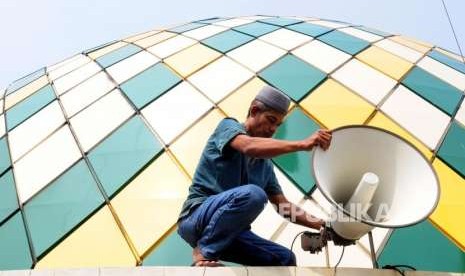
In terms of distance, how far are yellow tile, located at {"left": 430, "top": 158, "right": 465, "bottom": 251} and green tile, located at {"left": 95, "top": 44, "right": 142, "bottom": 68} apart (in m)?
4.28

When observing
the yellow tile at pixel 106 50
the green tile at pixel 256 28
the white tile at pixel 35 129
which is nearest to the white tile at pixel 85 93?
the white tile at pixel 35 129

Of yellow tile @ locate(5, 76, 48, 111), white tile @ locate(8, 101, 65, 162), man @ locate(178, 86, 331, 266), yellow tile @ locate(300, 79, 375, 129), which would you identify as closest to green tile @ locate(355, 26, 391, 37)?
yellow tile @ locate(300, 79, 375, 129)

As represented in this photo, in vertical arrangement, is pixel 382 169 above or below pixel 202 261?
above

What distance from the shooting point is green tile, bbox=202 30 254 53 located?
6.73 metres

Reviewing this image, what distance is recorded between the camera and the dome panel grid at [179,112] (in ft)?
13.8

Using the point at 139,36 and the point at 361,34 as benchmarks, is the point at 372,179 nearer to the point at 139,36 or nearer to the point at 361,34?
the point at 361,34

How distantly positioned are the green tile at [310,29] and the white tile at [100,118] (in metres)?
2.78

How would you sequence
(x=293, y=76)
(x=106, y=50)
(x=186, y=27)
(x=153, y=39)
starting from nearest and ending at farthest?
(x=293, y=76) < (x=153, y=39) < (x=106, y=50) < (x=186, y=27)

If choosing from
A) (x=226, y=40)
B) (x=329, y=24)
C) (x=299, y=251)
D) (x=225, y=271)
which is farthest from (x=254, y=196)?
(x=329, y=24)

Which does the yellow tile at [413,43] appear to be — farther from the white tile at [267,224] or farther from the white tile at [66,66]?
the white tile at [66,66]

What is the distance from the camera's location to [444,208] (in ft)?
14.3

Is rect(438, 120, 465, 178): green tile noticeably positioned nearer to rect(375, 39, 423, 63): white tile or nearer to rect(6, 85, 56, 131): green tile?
rect(375, 39, 423, 63): white tile

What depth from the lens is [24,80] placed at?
840 cm

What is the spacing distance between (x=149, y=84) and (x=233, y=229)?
3873mm
